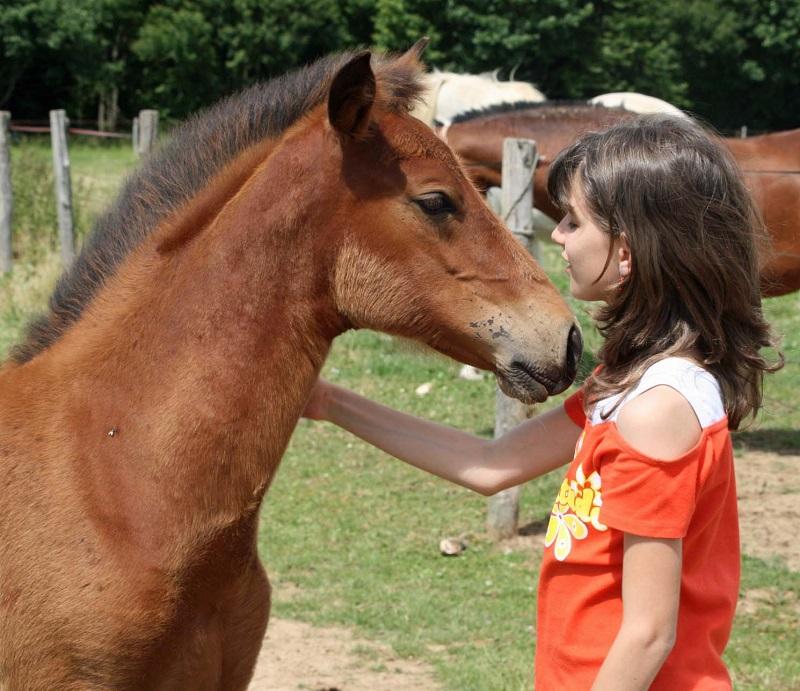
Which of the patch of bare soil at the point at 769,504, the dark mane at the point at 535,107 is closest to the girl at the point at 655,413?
the patch of bare soil at the point at 769,504

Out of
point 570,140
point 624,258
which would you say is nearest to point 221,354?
point 624,258

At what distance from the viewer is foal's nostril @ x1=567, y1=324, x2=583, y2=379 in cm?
236

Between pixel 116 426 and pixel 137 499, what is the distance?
0.18 m

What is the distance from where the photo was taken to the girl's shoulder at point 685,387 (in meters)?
1.71

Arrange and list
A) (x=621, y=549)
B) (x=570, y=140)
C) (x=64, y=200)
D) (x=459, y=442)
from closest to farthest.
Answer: (x=621, y=549) → (x=459, y=442) → (x=570, y=140) → (x=64, y=200)

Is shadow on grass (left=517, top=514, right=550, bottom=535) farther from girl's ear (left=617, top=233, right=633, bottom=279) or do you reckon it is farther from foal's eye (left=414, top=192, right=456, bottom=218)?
girl's ear (left=617, top=233, right=633, bottom=279)

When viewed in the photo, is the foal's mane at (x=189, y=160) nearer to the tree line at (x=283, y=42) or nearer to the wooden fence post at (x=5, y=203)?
the wooden fence post at (x=5, y=203)

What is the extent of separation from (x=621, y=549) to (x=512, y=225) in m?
4.02

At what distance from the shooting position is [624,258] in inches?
74.0

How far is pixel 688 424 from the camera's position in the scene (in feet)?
5.49

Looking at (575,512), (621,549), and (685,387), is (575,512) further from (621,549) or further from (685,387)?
(685,387)

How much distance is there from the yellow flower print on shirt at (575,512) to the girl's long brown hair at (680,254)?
0.52 ft

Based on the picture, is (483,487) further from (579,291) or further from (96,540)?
(96,540)

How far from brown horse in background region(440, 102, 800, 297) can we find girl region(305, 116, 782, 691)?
182 inches
